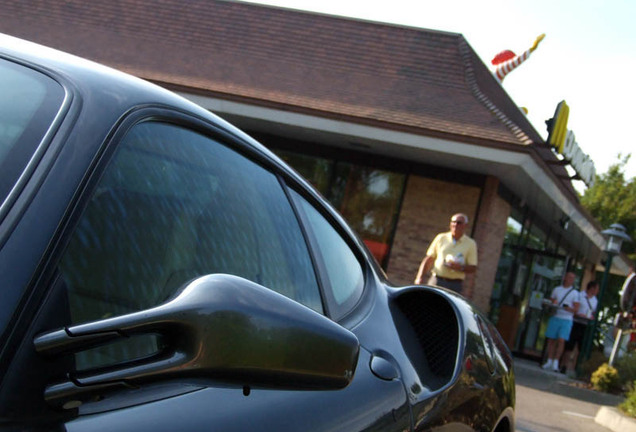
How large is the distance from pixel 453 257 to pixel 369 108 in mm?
5295

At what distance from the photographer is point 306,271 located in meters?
2.09

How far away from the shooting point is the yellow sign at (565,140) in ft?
47.2

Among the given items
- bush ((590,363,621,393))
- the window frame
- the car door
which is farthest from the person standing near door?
the car door

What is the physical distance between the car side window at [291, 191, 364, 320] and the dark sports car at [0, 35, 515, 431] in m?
0.01

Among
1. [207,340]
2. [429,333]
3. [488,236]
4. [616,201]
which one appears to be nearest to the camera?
[207,340]

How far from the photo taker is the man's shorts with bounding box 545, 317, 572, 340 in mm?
15930

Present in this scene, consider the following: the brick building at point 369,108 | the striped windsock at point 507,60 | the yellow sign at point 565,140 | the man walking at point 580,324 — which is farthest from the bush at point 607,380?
the striped windsock at point 507,60

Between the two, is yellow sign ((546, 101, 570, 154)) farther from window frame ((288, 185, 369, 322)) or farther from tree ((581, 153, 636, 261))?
tree ((581, 153, 636, 261))

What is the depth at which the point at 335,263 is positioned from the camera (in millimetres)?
2293

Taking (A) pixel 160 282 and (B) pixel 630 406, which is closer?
(A) pixel 160 282

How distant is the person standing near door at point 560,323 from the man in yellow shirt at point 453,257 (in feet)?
19.5

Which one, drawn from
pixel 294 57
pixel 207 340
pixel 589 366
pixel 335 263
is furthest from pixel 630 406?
pixel 207 340

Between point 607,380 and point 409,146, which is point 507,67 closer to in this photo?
point 409,146

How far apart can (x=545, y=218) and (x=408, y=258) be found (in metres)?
5.61
